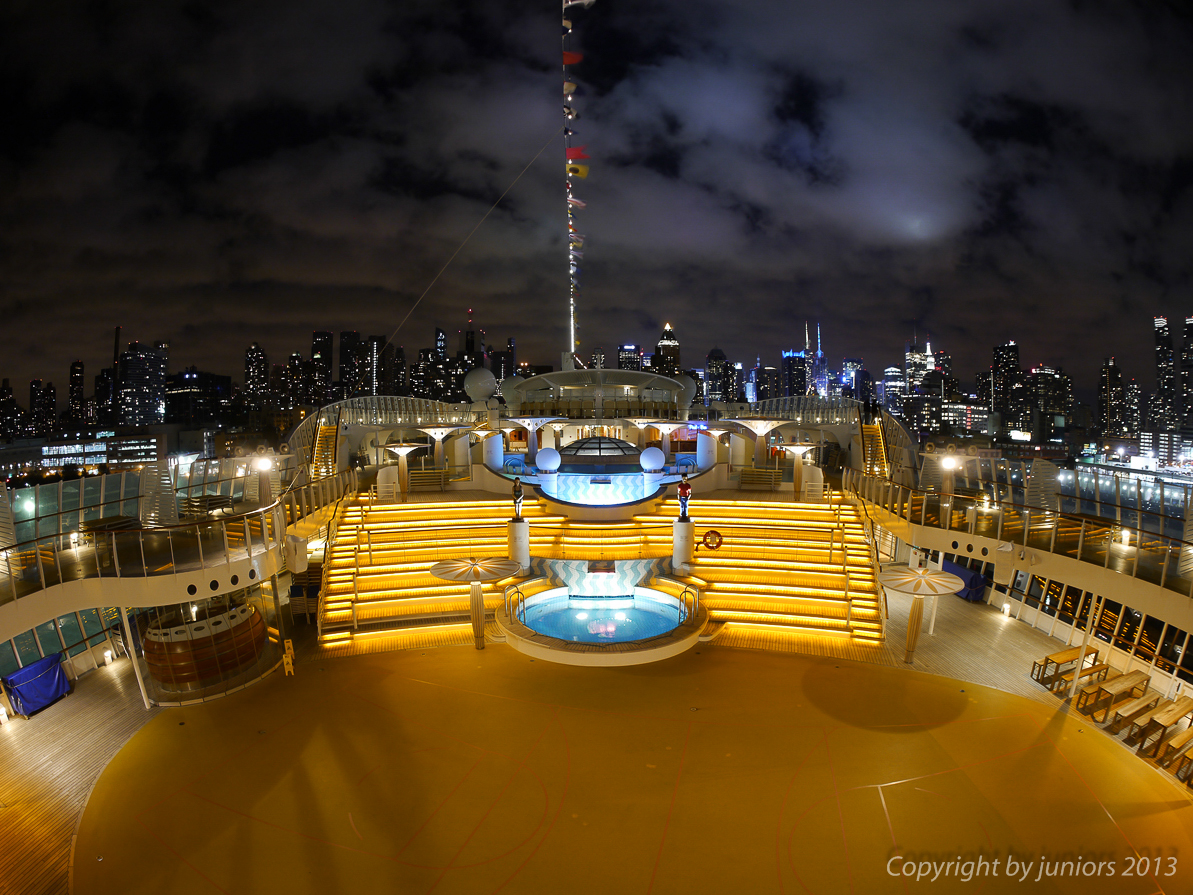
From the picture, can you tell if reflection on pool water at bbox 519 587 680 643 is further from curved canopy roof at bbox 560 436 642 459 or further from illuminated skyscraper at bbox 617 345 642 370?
illuminated skyscraper at bbox 617 345 642 370

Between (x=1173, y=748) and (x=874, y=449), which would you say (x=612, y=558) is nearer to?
(x=1173, y=748)

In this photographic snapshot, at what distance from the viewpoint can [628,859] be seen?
25.7 ft

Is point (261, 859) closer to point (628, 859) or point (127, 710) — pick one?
point (628, 859)

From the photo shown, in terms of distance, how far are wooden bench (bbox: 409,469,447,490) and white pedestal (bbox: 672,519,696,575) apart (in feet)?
36.2

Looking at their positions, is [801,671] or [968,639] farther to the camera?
[968,639]

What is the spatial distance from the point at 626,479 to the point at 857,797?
13.6 metres

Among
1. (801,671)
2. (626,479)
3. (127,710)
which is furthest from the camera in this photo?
(626,479)

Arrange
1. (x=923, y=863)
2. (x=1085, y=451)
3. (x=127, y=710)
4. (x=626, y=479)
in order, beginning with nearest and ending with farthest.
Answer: (x=923, y=863)
(x=127, y=710)
(x=626, y=479)
(x=1085, y=451)

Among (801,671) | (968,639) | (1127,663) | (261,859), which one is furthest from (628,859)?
(1127,663)

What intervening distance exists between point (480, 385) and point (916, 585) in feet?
115

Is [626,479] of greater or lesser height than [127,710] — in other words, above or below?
above

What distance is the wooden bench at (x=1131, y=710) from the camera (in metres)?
10.8

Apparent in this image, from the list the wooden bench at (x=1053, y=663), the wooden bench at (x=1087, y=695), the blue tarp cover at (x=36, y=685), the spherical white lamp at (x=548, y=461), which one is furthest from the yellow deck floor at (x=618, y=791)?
the spherical white lamp at (x=548, y=461)

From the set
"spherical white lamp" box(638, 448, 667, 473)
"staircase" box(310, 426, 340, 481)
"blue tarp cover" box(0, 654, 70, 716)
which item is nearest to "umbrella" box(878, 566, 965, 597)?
"spherical white lamp" box(638, 448, 667, 473)
